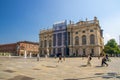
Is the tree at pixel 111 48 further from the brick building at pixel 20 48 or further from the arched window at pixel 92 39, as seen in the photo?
the brick building at pixel 20 48

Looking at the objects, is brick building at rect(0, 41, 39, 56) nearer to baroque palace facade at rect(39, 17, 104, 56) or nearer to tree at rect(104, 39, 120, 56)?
baroque palace facade at rect(39, 17, 104, 56)

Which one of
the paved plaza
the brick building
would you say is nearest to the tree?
the brick building

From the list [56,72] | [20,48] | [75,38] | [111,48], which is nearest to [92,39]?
[75,38]

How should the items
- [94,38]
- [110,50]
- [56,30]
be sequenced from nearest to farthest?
[94,38] < [110,50] < [56,30]

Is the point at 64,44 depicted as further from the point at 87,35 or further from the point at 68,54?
the point at 87,35

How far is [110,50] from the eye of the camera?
63.2 metres

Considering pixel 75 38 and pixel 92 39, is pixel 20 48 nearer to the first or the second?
pixel 75 38

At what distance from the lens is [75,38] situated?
63.4 meters

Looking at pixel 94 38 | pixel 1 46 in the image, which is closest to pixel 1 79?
pixel 94 38

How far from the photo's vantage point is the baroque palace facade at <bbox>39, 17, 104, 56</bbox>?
57.7m

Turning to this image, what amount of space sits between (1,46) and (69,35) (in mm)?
60553

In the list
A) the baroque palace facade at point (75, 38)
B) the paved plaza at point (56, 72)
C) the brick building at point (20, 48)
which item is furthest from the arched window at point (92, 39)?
the brick building at point (20, 48)

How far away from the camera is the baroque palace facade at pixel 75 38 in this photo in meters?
57.7

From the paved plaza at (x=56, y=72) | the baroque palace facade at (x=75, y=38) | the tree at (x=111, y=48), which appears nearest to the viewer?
the paved plaza at (x=56, y=72)
